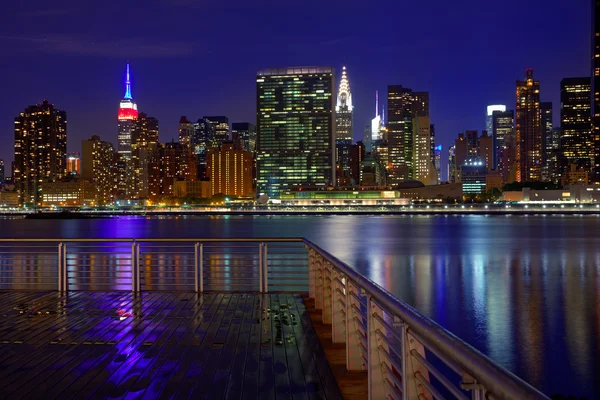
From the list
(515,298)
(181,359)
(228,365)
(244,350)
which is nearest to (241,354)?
(244,350)

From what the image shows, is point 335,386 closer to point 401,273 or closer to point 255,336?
point 255,336

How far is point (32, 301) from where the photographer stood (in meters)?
10.0

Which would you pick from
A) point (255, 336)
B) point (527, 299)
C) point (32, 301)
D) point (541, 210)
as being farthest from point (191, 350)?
point (541, 210)

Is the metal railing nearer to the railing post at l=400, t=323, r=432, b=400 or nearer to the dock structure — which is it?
the dock structure

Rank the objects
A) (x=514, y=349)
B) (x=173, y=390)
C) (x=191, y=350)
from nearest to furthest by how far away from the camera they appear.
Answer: (x=173, y=390), (x=191, y=350), (x=514, y=349)

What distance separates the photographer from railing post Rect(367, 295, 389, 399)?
4.29m

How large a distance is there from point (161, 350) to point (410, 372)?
3879mm

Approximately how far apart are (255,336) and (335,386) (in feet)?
7.27

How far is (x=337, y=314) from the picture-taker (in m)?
7.00

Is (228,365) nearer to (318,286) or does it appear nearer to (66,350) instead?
(66,350)

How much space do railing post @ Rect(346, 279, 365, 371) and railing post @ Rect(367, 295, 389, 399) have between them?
1.25 meters

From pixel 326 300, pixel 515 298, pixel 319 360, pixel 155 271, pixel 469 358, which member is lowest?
pixel 515 298

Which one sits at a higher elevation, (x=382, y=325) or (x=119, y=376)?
(x=382, y=325)

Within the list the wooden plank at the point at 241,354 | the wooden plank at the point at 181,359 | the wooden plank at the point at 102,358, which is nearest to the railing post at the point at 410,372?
the wooden plank at the point at 241,354
